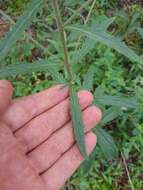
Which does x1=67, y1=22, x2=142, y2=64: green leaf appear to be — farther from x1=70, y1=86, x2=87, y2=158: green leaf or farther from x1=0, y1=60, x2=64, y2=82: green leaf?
x1=70, y1=86, x2=87, y2=158: green leaf

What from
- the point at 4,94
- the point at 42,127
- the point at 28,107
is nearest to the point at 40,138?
the point at 42,127

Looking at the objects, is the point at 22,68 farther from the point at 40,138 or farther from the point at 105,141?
the point at 105,141

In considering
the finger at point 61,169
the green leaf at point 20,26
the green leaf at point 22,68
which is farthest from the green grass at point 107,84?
the green leaf at point 20,26

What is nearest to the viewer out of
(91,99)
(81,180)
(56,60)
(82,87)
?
(56,60)

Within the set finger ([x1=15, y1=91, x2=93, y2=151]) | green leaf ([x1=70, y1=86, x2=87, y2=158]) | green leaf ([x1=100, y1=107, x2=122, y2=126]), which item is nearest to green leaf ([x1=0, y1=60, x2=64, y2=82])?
green leaf ([x1=70, y1=86, x2=87, y2=158])

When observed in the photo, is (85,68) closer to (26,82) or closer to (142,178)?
(26,82)

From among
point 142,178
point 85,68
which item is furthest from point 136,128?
point 85,68

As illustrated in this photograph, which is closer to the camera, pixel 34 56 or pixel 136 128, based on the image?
pixel 136 128
